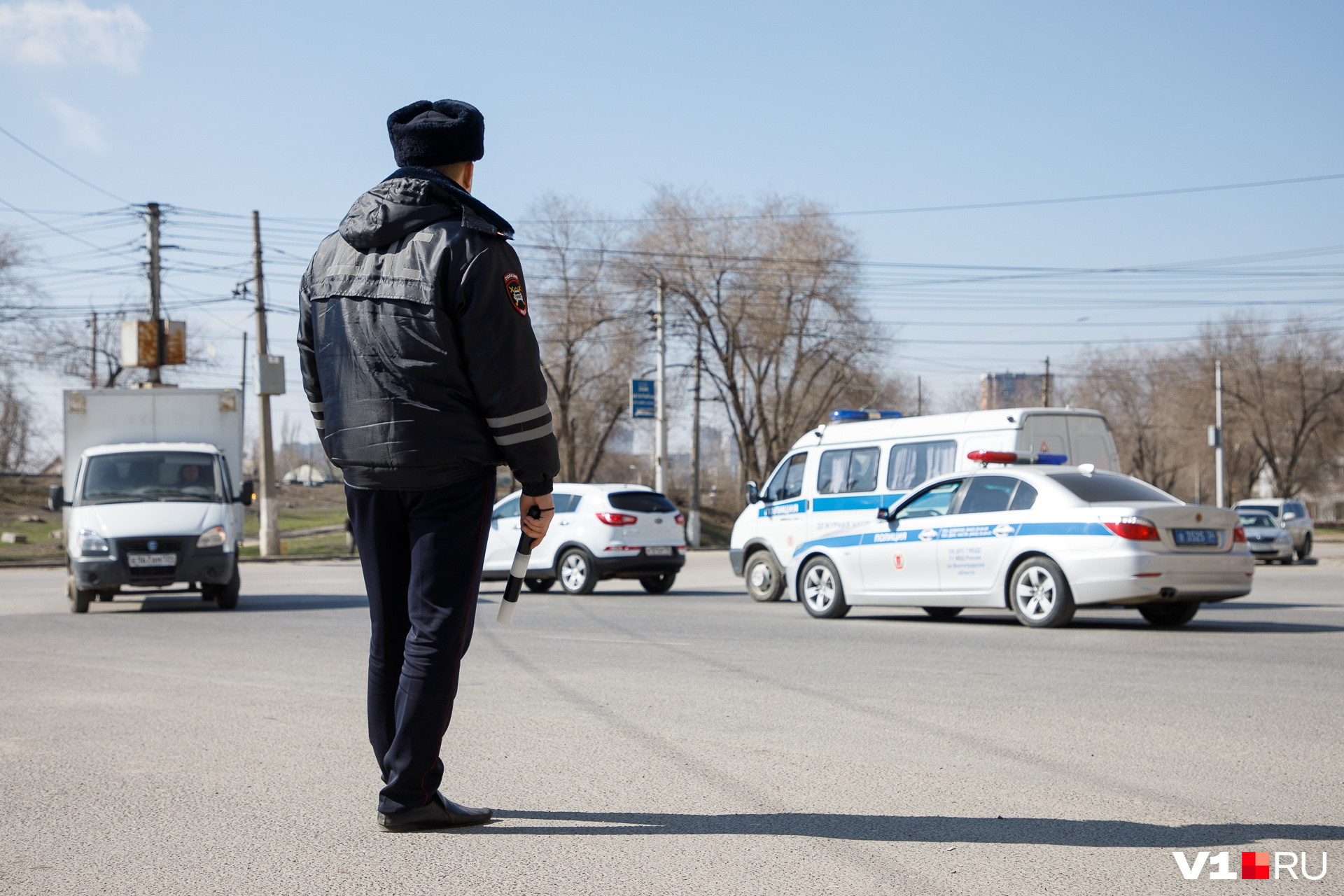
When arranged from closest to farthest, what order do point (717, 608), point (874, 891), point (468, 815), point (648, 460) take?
1. point (874, 891)
2. point (468, 815)
3. point (717, 608)
4. point (648, 460)

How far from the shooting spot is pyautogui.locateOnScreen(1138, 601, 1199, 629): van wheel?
11.8 meters

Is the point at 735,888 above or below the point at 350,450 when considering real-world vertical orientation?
below

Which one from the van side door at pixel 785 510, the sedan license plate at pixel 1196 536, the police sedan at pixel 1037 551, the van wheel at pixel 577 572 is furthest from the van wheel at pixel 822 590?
the van wheel at pixel 577 572

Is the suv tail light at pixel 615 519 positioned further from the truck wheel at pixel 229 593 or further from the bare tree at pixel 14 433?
the bare tree at pixel 14 433

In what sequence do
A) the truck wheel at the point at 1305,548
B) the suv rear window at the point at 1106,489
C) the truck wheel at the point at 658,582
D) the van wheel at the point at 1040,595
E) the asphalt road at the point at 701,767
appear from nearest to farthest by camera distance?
1. the asphalt road at the point at 701,767
2. the van wheel at the point at 1040,595
3. the suv rear window at the point at 1106,489
4. the truck wheel at the point at 658,582
5. the truck wheel at the point at 1305,548

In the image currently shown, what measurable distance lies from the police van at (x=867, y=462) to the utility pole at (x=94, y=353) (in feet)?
161

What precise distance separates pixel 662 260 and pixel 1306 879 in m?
45.6

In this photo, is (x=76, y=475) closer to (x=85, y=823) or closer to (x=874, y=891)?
(x=85, y=823)

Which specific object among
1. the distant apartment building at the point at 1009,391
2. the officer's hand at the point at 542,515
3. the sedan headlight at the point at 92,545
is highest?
the distant apartment building at the point at 1009,391

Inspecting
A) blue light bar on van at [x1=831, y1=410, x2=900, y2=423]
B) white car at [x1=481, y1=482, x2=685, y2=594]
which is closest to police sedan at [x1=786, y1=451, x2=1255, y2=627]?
blue light bar on van at [x1=831, y1=410, x2=900, y2=423]

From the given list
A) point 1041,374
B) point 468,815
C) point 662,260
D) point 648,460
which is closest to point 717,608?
point 468,815

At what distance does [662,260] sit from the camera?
48312 millimetres

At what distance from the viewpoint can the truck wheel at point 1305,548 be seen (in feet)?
107

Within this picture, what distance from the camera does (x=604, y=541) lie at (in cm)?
1814
